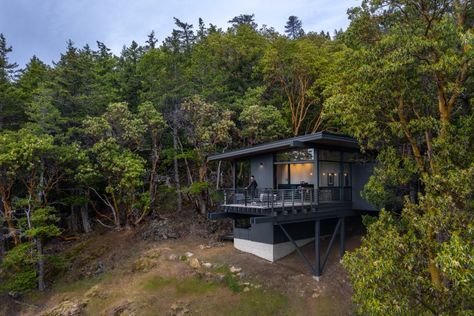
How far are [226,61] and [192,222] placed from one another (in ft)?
42.3

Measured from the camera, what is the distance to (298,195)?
14141 millimetres

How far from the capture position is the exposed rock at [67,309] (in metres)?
12.4

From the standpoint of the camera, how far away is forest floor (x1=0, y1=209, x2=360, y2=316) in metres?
11.5

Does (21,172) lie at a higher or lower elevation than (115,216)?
higher

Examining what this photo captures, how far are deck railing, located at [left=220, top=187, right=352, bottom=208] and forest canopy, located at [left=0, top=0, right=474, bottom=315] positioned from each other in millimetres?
2218

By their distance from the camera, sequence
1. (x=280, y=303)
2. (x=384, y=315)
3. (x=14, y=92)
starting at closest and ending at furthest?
(x=384, y=315), (x=280, y=303), (x=14, y=92)

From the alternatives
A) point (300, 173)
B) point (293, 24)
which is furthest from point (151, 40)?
point (293, 24)

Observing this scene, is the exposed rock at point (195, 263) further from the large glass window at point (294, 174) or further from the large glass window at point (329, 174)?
the large glass window at point (329, 174)

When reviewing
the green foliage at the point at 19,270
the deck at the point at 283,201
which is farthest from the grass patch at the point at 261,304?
the green foliage at the point at 19,270

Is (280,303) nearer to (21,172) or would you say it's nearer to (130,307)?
(130,307)

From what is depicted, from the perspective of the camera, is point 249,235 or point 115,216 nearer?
point 249,235

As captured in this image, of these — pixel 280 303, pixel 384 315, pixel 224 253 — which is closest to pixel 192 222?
pixel 224 253

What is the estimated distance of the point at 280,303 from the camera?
11.5 metres

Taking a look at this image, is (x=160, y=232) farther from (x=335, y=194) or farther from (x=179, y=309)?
(x=335, y=194)
